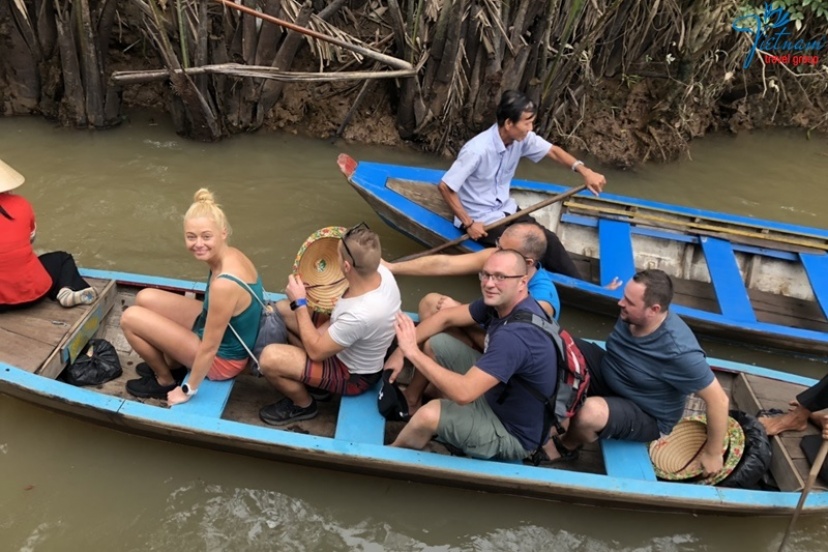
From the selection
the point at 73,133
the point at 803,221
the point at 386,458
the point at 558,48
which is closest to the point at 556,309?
the point at 386,458

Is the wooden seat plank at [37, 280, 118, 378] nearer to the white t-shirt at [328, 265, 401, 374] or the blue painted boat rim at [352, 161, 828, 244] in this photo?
the white t-shirt at [328, 265, 401, 374]

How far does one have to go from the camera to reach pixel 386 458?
12.0 feet

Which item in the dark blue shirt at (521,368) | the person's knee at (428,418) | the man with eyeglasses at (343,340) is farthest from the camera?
the person's knee at (428,418)

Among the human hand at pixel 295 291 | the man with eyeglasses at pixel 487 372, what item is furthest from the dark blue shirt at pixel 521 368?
the human hand at pixel 295 291

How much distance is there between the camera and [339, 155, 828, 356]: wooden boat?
18.5 feet

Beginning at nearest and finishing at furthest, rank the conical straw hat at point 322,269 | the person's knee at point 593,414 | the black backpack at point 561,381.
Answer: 1. the black backpack at point 561,381
2. the person's knee at point 593,414
3. the conical straw hat at point 322,269

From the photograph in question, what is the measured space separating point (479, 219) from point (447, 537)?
2831 mm

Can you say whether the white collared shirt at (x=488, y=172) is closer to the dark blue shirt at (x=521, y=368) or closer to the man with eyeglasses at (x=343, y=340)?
the man with eyeglasses at (x=343, y=340)

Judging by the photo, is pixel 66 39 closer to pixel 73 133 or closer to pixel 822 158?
pixel 73 133

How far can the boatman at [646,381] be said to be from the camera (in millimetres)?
3506

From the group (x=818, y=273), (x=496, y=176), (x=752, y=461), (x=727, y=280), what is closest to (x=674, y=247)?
(x=727, y=280)

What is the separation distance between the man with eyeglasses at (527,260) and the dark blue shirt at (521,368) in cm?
54

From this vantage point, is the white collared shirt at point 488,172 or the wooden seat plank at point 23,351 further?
the white collared shirt at point 488,172

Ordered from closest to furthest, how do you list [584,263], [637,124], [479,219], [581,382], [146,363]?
[581,382] → [146,363] → [479,219] → [584,263] → [637,124]
